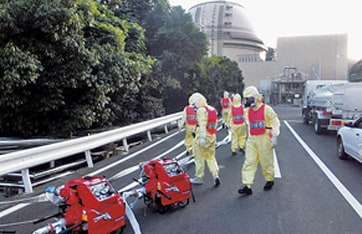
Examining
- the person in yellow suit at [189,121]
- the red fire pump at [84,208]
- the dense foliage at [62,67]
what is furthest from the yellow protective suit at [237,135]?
the red fire pump at [84,208]

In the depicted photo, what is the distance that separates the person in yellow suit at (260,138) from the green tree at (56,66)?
5.08 meters

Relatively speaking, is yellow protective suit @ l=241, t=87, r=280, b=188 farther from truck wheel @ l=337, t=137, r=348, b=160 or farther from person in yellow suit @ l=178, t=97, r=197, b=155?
truck wheel @ l=337, t=137, r=348, b=160

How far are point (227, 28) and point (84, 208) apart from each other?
72051mm

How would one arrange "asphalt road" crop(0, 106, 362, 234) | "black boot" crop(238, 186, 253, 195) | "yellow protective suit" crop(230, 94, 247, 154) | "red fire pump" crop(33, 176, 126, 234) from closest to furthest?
"red fire pump" crop(33, 176, 126, 234) → "asphalt road" crop(0, 106, 362, 234) → "black boot" crop(238, 186, 253, 195) → "yellow protective suit" crop(230, 94, 247, 154)

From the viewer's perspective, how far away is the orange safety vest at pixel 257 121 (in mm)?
6117

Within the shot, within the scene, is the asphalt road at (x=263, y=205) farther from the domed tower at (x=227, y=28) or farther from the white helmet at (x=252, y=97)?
the domed tower at (x=227, y=28)

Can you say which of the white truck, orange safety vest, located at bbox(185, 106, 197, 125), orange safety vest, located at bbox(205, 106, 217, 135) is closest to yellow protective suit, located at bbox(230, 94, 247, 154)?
orange safety vest, located at bbox(185, 106, 197, 125)

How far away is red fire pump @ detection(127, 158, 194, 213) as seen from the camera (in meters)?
4.86

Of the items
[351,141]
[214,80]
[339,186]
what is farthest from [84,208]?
[214,80]

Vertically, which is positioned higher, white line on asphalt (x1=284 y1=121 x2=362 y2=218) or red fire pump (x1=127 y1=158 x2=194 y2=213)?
red fire pump (x1=127 y1=158 x2=194 y2=213)

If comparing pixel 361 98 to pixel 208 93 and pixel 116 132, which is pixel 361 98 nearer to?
pixel 116 132

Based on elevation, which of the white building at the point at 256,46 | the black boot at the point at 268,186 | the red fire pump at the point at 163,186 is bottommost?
the black boot at the point at 268,186

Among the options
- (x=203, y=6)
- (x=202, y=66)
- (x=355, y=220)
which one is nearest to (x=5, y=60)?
(x=355, y=220)

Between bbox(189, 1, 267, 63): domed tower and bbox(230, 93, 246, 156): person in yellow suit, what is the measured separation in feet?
195
